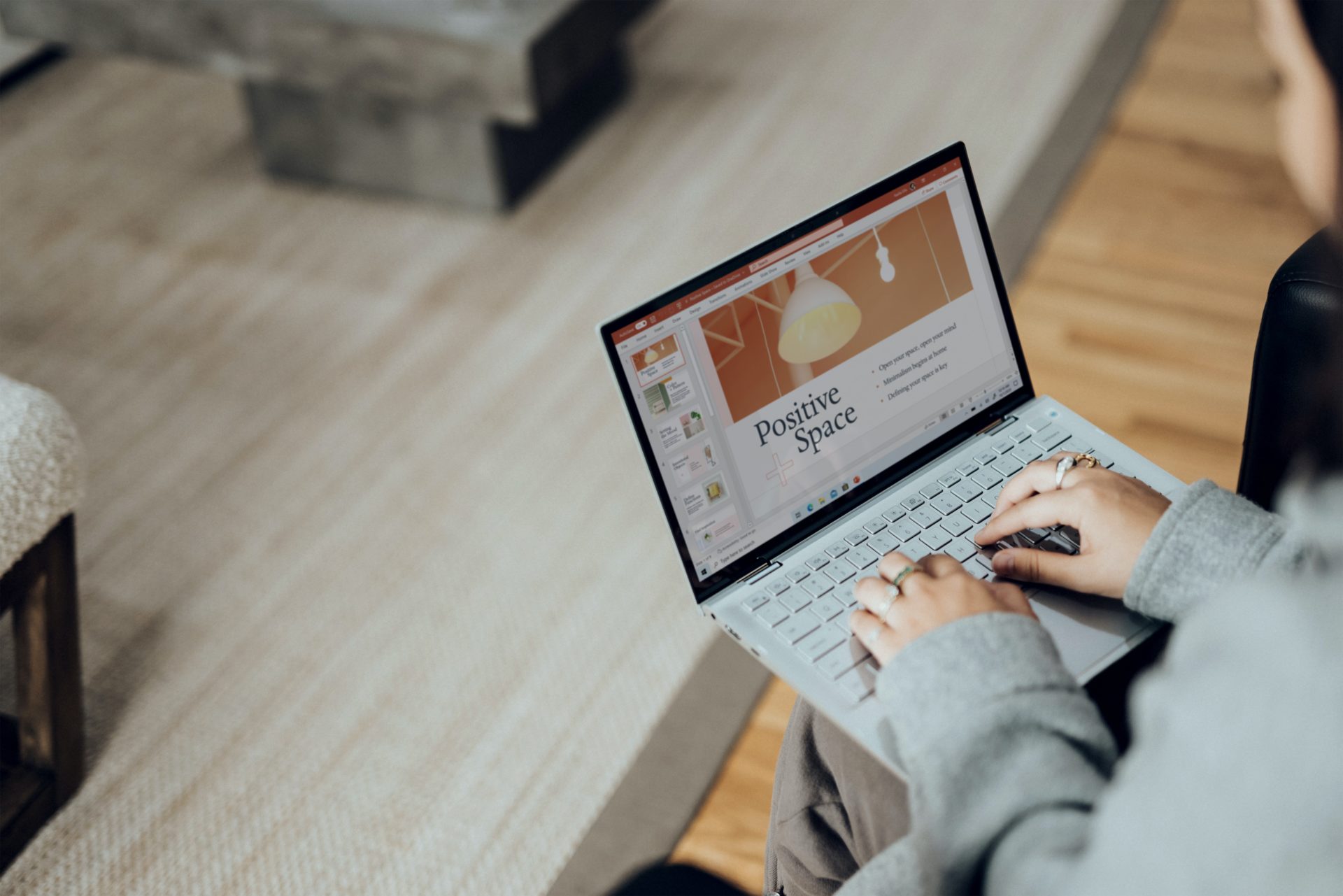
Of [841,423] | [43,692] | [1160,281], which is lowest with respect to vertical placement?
[1160,281]

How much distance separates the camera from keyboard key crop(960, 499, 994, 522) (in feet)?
2.92

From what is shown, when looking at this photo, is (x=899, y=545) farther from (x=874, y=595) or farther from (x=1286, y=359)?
(x=1286, y=359)

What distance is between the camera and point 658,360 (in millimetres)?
823

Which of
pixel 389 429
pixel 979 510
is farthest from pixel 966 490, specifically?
pixel 389 429

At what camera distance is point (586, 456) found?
5.89 ft

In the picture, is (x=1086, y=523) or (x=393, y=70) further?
(x=393, y=70)

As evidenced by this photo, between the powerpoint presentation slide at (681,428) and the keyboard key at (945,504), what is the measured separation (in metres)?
0.20

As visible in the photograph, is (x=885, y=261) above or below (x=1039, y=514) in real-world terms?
above

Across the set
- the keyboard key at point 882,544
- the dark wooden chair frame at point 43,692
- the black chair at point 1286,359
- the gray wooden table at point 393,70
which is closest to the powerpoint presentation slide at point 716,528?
the keyboard key at point 882,544

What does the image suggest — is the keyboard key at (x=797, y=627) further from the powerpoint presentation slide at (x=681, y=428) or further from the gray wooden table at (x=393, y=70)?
the gray wooden table at (x=393, y=70)

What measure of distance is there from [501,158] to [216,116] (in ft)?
2.75

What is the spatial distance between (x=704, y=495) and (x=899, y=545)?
0.52ft

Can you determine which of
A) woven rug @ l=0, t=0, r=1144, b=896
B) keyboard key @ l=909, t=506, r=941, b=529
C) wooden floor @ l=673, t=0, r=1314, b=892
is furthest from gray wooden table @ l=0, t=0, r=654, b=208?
keyboard key @ l=909, t=506, r=941, b=529

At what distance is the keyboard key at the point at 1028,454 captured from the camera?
933 mm
